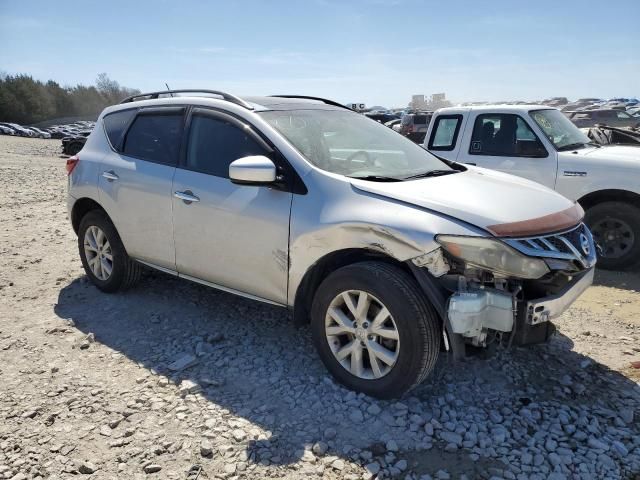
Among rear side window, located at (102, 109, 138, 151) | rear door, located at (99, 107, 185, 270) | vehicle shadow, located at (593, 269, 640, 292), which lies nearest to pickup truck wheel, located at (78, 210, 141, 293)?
rear door, located at (99, 107, 185, 270)

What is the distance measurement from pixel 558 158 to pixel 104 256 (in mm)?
4955

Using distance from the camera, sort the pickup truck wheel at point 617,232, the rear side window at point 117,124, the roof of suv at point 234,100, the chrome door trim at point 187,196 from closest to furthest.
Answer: the chrome door trim at point 187,196 → the roof of suv at point 234,100 → the rear side window at point 117,124 → the pickup truck wheel at point 617,232

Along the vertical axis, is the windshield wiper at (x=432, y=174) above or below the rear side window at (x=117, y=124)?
below

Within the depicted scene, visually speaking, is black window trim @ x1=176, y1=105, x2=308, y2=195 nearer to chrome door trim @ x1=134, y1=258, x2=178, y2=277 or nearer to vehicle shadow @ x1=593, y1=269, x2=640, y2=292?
chrome door trim @ x1=134, y1=258, x2=178, y2=277

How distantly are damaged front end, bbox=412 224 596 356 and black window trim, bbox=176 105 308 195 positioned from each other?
0.96 m

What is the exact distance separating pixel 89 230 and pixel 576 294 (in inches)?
163

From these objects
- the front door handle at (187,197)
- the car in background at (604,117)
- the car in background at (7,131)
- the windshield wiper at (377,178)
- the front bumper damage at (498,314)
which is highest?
the car in background at (604,117)

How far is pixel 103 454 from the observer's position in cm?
274

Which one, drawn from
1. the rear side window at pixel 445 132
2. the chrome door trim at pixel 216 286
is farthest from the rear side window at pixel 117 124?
the rear side window at pixel 445 132

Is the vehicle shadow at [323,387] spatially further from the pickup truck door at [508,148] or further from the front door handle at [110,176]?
the pickup truck door at [508,148]

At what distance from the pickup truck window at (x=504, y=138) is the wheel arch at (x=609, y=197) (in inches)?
27.0

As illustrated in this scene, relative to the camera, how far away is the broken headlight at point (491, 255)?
9.12 feet

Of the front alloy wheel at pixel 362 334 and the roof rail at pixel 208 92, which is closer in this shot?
the front alloy wheel at pixel 362 334

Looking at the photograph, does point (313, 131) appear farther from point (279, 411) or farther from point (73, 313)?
point (73, 313)
